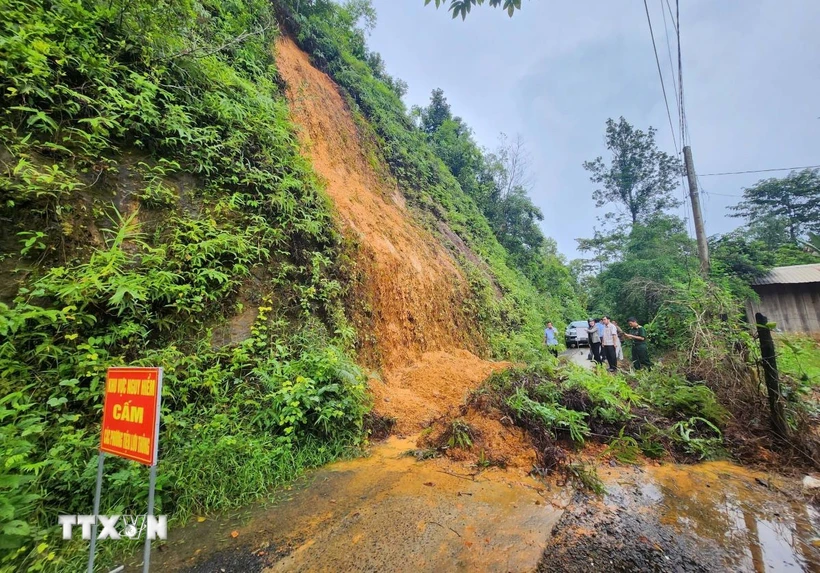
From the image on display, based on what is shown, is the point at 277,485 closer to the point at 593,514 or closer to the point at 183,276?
the point at 183,276

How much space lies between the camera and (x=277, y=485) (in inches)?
138

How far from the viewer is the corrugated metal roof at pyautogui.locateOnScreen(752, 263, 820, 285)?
46.9 feet

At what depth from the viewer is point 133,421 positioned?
2.07m

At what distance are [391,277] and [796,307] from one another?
783 inches

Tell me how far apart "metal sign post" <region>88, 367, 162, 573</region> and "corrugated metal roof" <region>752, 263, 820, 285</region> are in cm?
1985

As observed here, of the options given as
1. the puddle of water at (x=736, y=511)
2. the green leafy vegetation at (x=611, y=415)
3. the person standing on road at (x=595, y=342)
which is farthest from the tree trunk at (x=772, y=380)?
the person standing on road at (x=595, y=342)

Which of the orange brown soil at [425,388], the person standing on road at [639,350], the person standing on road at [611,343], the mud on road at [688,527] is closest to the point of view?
the mud on road at [688,527]

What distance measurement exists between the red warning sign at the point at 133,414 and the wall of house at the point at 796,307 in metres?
22.1

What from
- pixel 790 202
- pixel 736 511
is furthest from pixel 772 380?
pixel 790 202

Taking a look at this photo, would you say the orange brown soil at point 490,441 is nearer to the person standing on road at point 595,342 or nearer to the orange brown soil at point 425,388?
the orange brown soil at point 425,388

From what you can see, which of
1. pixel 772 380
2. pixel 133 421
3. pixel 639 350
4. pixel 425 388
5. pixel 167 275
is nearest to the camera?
pixel 133 421

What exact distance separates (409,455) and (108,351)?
359 cm

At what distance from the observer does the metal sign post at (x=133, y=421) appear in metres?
1.93

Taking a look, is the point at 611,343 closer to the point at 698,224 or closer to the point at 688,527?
the point at 698,224
